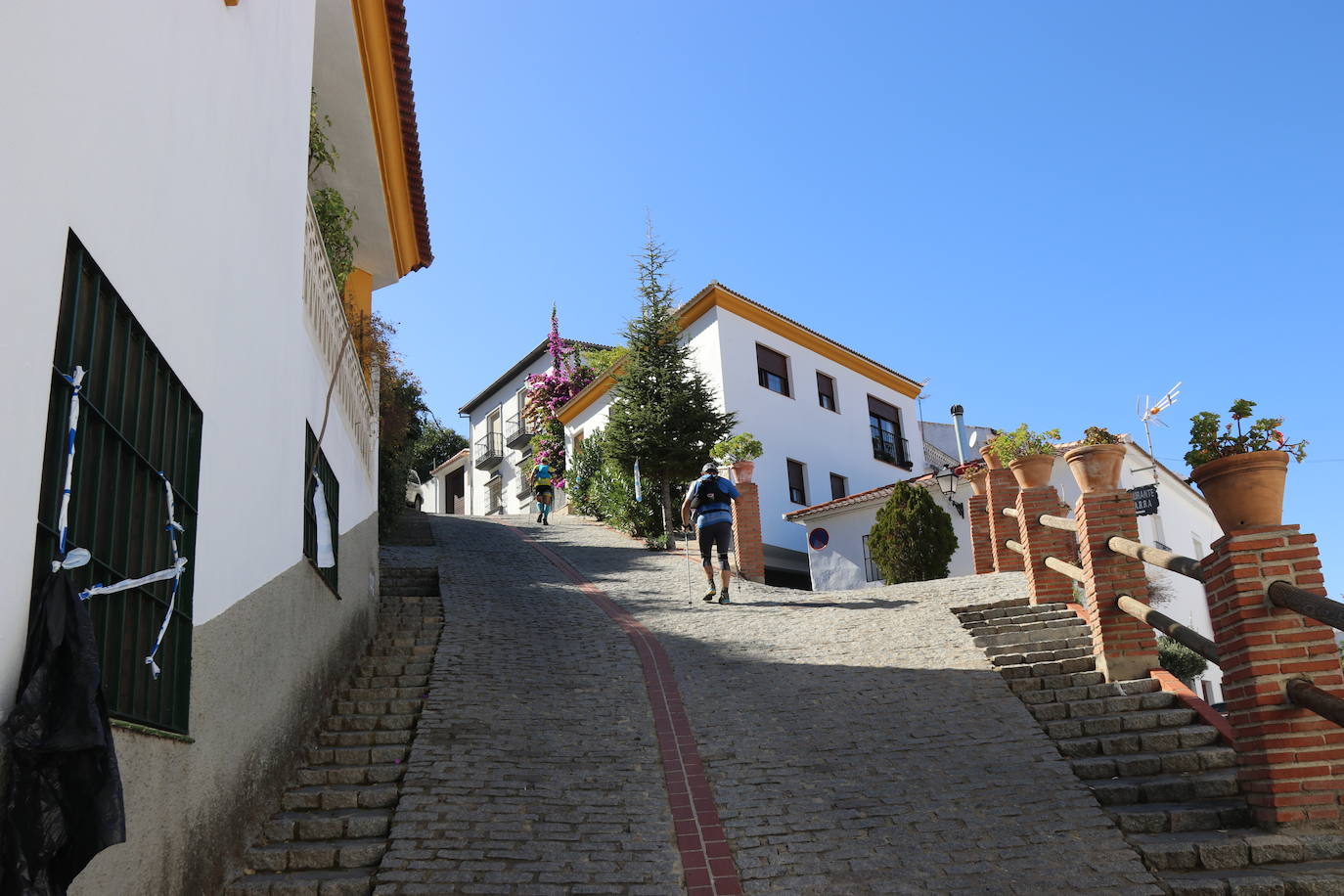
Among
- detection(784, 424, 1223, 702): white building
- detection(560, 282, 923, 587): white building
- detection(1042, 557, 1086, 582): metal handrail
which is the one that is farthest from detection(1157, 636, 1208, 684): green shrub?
detection(560, 282, 923, 587): white building

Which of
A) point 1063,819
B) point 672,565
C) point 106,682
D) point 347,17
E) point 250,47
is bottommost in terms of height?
point 1063,819

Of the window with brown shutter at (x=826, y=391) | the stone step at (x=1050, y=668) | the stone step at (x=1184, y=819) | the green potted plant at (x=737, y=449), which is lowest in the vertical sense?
the stone step at (x=1184, y=819)

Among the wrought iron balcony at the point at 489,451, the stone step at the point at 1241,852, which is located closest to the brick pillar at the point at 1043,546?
the stone step at the point at 1241,852

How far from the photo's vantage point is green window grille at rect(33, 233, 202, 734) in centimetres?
395

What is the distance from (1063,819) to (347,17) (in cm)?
939

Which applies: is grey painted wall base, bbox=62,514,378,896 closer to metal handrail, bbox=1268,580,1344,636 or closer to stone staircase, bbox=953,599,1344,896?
stone staircase, bbox=953,599,1344,896

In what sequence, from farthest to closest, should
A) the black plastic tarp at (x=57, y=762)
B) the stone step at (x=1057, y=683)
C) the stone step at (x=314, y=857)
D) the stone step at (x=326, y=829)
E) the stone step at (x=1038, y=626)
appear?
the stone step at (x=1038, y=626) → the stone step at (x=1057, y=683) → the stone step at (x=326, y=829) → the stone step at (x=314, y=857) → the black plastic tarp at (x=57, y=762)

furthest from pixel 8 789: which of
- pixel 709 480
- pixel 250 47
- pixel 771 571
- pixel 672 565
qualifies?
pixel 771 571

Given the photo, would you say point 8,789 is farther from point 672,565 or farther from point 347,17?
point 672,565

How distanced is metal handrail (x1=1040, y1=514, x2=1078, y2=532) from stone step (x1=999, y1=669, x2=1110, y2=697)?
4.50ft

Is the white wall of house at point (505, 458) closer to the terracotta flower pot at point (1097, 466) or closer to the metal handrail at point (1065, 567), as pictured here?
the metal handrail at point (1065, 567)

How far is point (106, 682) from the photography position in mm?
4375

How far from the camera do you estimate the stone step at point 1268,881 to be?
5578mm

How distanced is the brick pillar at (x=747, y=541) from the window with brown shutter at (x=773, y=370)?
1076 centimetres
